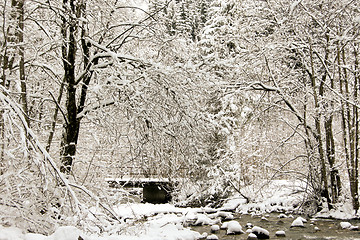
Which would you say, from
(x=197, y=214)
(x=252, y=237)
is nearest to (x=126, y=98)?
(x=252, y=237)

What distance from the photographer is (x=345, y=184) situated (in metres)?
10.6

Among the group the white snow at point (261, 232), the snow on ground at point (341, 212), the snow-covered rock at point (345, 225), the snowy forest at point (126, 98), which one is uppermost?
the snowy forest at point (126, 98)

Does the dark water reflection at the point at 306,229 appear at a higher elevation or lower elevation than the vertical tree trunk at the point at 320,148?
lower

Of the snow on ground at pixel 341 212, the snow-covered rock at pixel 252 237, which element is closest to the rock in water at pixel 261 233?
the snow-covered rock at pixel 252 237

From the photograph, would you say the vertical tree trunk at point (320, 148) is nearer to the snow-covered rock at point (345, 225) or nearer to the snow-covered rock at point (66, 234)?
the snow-covered rock at point (345, 225)

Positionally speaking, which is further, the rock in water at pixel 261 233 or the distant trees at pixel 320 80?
the distant trees at pixel 320 80

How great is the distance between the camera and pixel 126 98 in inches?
231

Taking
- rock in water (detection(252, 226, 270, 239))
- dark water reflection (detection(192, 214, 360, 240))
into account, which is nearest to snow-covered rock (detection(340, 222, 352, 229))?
dark water reflection (detection(192, 214, 360, 240))

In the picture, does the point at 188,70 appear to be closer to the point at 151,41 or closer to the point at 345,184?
the point at 151,41

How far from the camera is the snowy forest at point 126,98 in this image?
16.2ft

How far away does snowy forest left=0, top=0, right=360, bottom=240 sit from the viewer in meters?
4.93

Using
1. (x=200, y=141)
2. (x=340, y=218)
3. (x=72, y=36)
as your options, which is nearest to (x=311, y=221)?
(x=340, y=218)

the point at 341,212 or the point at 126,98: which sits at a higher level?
the point at 126,98

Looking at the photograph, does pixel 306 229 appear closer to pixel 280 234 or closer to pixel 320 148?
pixel 280 234
